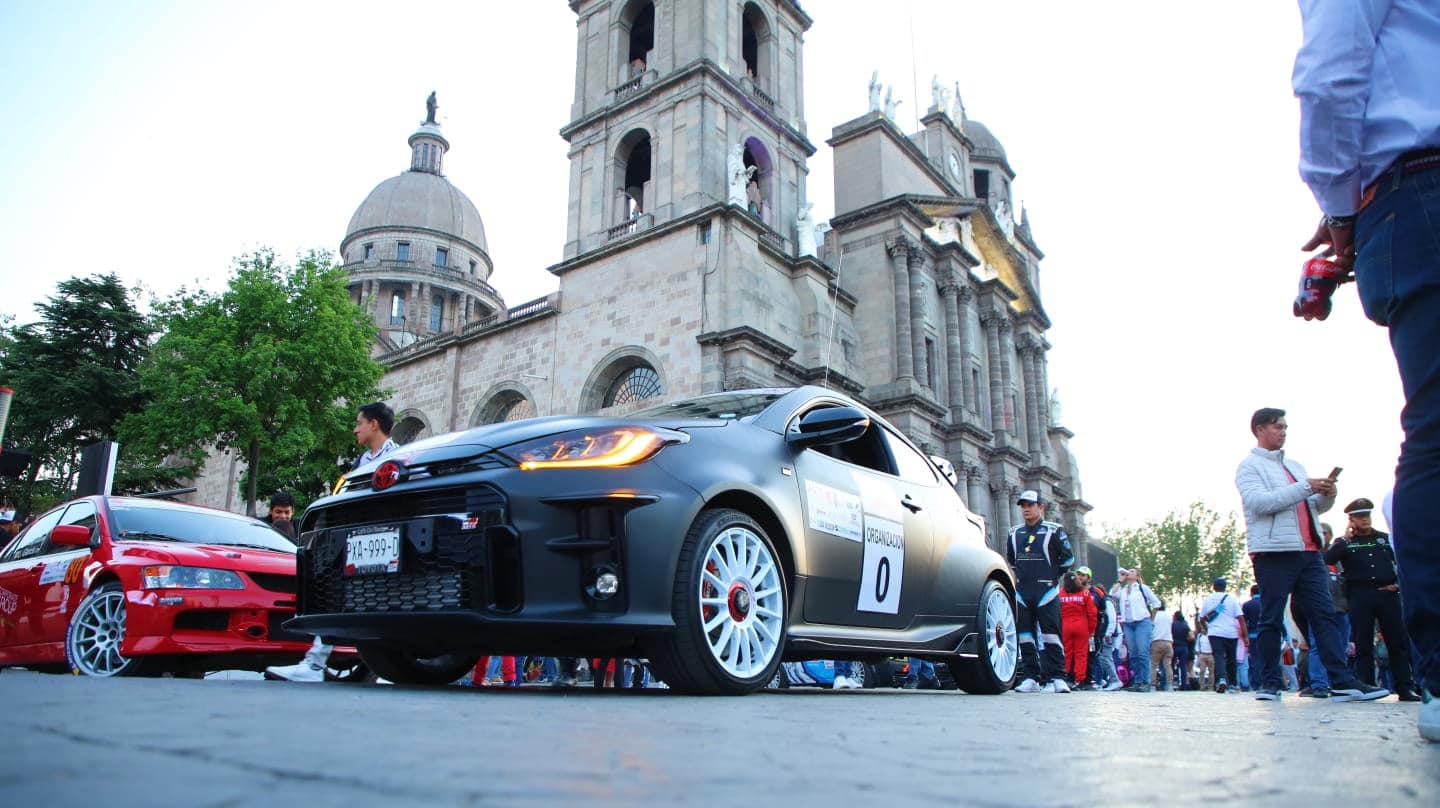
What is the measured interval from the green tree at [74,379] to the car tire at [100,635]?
24917 millimetres

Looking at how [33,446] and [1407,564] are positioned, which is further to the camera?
[33,446]

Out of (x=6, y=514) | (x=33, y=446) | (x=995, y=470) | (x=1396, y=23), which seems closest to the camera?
(x=1396, y=23)

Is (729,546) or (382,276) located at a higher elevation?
(382,276)

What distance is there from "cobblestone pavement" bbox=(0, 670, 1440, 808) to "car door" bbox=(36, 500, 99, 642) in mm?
4483

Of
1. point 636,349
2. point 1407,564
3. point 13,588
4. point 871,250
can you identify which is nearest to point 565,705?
point 1407,564

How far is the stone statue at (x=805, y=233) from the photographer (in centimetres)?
3020

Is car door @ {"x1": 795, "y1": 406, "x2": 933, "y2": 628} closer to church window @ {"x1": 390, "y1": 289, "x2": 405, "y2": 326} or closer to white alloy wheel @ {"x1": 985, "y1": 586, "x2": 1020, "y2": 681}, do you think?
white alloy wheel @ {"x1": 985, "y1": 586, "x2": 1020, "y2": 681}

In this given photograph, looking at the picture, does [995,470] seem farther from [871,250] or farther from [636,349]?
[636,349]

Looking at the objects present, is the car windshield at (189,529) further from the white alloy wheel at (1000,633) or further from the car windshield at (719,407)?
the white alloy wheel at (1000,633)

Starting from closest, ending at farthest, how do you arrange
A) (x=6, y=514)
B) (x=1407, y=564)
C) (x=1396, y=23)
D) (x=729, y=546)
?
1. (x=1407, y=564)
2. (x=1396, y=23)
3. (x=729, y=546)
4. (x=6, y=514)

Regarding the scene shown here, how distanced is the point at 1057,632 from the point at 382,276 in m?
55.1

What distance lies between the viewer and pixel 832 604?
15.8 ft

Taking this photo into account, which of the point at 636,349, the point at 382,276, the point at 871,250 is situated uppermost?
the point at 382,276

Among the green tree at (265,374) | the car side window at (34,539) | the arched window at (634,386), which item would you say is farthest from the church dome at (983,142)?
the car side window at (34,539)
